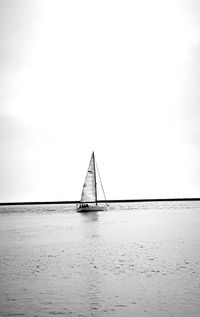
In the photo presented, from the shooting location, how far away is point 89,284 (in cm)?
1784

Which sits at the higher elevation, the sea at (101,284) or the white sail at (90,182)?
the white sail at (90,182)

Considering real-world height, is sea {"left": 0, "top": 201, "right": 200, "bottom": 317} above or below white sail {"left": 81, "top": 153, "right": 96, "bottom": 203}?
below

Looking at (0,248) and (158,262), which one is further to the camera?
(0,248)

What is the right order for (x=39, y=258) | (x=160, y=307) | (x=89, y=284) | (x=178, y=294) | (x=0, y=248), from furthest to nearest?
(x=0, y=248) → (x=39, y=258) → (x=89, y=284) → (x=178, y=294) → (x=160, y=307)

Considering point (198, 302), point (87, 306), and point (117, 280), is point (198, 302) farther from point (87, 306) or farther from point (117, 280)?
point (117, 280)

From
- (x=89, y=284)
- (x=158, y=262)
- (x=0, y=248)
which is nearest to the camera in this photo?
(x=89, y=284)

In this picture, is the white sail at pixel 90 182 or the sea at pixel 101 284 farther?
the white sail at pixel 90 182

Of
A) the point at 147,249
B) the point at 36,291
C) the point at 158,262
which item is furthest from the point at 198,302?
the point at 147,249

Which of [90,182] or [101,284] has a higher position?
[90,182]

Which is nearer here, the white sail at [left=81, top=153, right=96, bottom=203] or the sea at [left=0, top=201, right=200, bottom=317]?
the sea at [left=0, top=201, right=200, bottom=317]

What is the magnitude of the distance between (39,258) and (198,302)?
51.8ft

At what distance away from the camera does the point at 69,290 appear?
16.6 m

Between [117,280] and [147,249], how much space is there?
1379 centimetres

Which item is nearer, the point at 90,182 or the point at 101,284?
the point at 101,284
